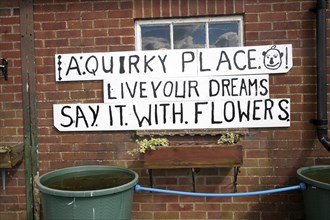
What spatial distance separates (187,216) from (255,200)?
682 mm

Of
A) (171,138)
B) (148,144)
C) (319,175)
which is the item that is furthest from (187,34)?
(319,175)

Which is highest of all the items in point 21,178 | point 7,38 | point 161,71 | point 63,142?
point 7,38

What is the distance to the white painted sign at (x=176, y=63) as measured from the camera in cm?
317

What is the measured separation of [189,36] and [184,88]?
0.52 meters

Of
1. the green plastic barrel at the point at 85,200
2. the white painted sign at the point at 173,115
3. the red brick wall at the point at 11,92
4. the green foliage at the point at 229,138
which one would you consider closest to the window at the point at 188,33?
the white painted sign at the point at 173,115

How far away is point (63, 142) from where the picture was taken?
3336 mm

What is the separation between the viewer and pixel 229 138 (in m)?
3.14

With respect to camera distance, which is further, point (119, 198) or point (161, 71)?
point (161, 71)

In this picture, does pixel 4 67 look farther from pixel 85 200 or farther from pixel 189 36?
pixel 189 36

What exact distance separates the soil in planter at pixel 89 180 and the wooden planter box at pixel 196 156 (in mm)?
267

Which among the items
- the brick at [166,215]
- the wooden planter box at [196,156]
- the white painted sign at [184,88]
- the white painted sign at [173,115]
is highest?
the white painted sign at [184,88]

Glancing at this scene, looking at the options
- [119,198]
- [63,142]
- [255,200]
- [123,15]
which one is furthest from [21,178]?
[255,200]

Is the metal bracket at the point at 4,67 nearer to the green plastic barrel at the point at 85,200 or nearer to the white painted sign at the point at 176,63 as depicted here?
the white painted sign at the point at 176,63

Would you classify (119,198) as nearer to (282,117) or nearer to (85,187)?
(85,187)
